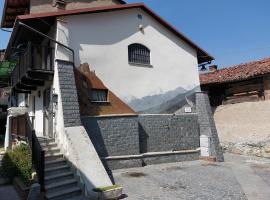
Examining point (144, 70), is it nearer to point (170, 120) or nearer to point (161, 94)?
point (161, 94)

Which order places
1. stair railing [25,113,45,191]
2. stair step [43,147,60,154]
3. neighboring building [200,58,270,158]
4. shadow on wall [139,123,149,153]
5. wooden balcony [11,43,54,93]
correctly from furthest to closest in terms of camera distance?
1. neighboring building [200,58,270,158]
2. shadow on wall [139,123,149,153]
3. wooden balcony [11,43,54,93]
4. stair step [43,147,60,154]
5. stair railing [25,113,45,191]

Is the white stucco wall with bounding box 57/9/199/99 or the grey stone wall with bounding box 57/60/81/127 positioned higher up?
the white stucco wall with bounding box 57/9/199/99

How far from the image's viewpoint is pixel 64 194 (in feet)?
26.3


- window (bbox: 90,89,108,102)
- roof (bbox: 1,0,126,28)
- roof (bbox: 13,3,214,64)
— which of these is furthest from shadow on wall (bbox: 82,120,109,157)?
roof (bbox: 1,0,126,28)

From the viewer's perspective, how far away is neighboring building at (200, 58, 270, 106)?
611 inches

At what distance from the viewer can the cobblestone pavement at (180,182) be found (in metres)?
8.05

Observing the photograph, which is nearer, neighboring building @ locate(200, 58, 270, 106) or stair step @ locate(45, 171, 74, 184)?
stair step @ locate(45, 171, 74, 184)

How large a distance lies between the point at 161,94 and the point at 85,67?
4618 mm

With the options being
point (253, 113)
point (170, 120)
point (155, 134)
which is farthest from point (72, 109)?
point (253, 113)

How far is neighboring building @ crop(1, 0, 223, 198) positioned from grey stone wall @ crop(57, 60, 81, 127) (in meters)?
0.04

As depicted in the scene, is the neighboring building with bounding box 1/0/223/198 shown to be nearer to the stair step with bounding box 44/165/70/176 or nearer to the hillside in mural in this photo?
the hillside in mural

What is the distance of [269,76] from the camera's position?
1521 cm

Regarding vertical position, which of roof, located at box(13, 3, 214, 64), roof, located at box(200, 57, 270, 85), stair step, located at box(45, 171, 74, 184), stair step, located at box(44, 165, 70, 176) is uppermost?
roof, located at box(13, 3, 214, 64)

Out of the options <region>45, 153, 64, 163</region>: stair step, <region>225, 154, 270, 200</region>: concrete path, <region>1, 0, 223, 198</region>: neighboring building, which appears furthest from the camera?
<region>1, 0, 223, 198</region>: neighboring building
